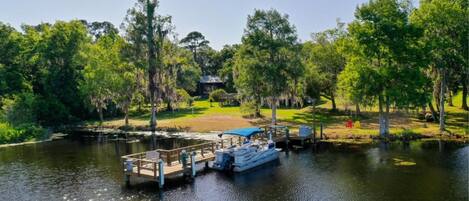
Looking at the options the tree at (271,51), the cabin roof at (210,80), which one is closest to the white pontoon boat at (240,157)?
the tree at (271,51)

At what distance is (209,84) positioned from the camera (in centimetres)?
10638

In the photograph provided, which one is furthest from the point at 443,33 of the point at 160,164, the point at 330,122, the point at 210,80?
the point at 210,80

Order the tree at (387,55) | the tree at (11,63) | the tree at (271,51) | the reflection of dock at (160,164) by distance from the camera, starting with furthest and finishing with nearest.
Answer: the tree at (11,63) → the tree at (271,51) → the tree at (387,55) → the reflection of dock at (160,164)

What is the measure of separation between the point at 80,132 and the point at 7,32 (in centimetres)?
2431

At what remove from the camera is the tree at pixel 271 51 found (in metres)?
55.1

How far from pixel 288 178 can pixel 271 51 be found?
28.9 metres

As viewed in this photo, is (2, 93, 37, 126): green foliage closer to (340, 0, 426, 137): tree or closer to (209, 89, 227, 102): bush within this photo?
(209, 89, 227, 102): bush

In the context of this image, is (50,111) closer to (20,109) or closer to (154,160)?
(20,109)

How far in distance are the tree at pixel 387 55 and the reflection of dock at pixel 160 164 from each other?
65.4ft

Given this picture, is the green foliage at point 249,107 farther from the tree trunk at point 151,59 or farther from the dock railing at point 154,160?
the dock railing at point 154,160

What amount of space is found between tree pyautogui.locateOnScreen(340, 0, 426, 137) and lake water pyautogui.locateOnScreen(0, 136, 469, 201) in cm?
607

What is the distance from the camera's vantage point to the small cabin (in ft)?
345

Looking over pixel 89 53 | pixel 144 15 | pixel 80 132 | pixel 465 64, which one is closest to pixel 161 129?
pixel 80 132

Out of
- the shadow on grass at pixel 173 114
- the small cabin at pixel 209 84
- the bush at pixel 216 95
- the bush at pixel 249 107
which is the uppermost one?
the small cabin at pixel 209 84
